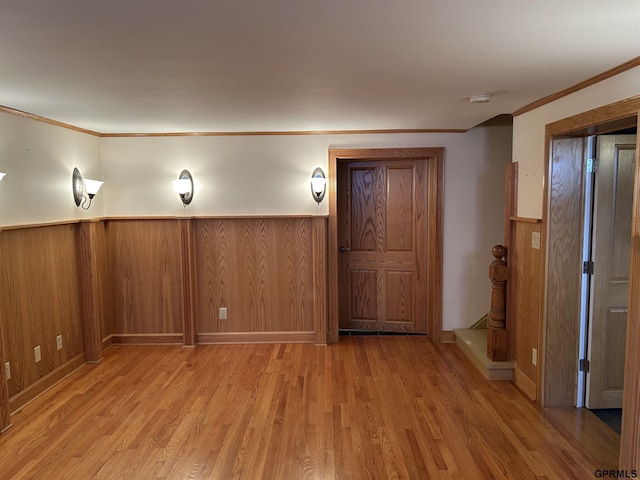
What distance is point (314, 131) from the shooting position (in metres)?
4.24

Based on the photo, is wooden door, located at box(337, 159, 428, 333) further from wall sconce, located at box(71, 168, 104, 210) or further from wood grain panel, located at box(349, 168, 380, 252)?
wall sconce, located at box(71, 168, 104, 210)

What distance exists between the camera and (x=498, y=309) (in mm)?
3539

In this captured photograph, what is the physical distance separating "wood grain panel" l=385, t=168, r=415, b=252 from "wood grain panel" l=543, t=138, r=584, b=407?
6.08ft

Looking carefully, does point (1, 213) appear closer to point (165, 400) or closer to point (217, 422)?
point (165, 400)

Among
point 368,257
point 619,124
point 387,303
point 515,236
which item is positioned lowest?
point 387,303

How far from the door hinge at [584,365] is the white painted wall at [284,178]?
4.82 ft

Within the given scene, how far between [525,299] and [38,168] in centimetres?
397

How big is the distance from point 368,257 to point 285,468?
2797 mm

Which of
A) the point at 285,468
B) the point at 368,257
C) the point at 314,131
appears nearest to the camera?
the point at 285,468

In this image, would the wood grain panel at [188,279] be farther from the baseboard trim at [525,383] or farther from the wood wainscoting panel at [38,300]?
the baseboard trim at [525,383]

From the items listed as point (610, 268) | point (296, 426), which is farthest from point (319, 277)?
point (610, 268)

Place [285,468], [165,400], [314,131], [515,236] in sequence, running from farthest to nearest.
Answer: [314,131] → [515,236] → [165,400] → [285,468]

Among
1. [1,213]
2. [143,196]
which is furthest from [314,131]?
[1,213]

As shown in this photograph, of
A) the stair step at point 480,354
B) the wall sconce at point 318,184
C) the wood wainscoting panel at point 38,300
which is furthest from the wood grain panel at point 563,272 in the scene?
the wood wainscoting panel at point 38,300
